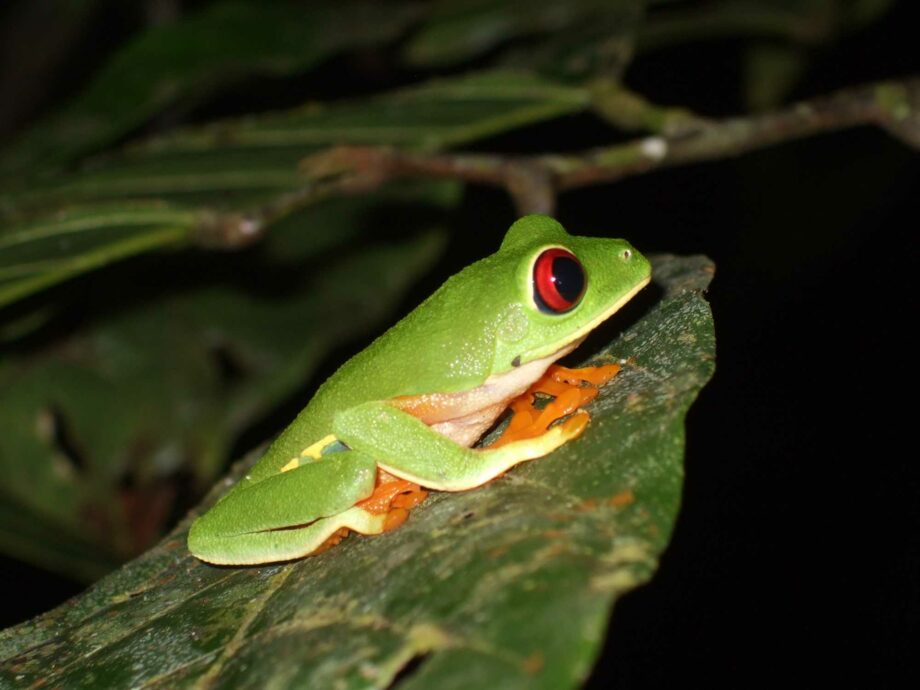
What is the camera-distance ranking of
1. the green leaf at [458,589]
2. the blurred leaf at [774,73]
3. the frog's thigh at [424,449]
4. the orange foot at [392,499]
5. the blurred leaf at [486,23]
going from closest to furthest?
the green leaf at [458,589]
the frog's thigh at [424,449]
the orange foot at [392,499]
the blurred leaf at [486,23]
the blurred leaf at [774,73]

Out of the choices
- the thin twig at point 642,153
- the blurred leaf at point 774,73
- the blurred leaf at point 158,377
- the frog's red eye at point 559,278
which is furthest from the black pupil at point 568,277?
the blurred leaf at point 774,73

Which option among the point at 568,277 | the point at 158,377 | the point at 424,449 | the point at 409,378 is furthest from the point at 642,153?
the point at 158,377

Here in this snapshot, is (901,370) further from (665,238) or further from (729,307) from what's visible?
(665,238)

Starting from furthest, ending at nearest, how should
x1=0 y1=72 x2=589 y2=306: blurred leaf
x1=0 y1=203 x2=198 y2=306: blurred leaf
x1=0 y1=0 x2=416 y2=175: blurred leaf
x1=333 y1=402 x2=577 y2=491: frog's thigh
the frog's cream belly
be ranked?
x1=0 y1=0 x2=416 y2=175: blurred leaf, x1=0 y1=72 x2=589 y2=306: blurred leaf, x1=0 y1=203 x2=198 y2=306: blurred leaf, the frog's cream belly, x1=333 y1=402 x2=577 y2=491: frog's thigh

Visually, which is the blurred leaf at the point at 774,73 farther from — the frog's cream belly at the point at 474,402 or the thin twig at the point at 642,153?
the frog's cream belly at the point at 474,402

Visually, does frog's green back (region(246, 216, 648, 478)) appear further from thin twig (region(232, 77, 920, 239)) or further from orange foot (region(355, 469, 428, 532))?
thin twig (region(232, 77, 920, 239))

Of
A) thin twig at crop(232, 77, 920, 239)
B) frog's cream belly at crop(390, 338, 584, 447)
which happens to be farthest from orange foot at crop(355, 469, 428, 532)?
thin twig at crop(232, 77, 920, 239)

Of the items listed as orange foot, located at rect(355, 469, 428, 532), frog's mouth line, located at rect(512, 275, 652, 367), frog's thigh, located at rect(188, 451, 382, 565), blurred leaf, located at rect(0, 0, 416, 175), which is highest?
blurred leaf, located at rect(0, 0, 416, 175)

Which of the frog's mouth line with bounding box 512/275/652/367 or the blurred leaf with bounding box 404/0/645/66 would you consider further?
the blurred leaf with bounding box 404/0/645/66
